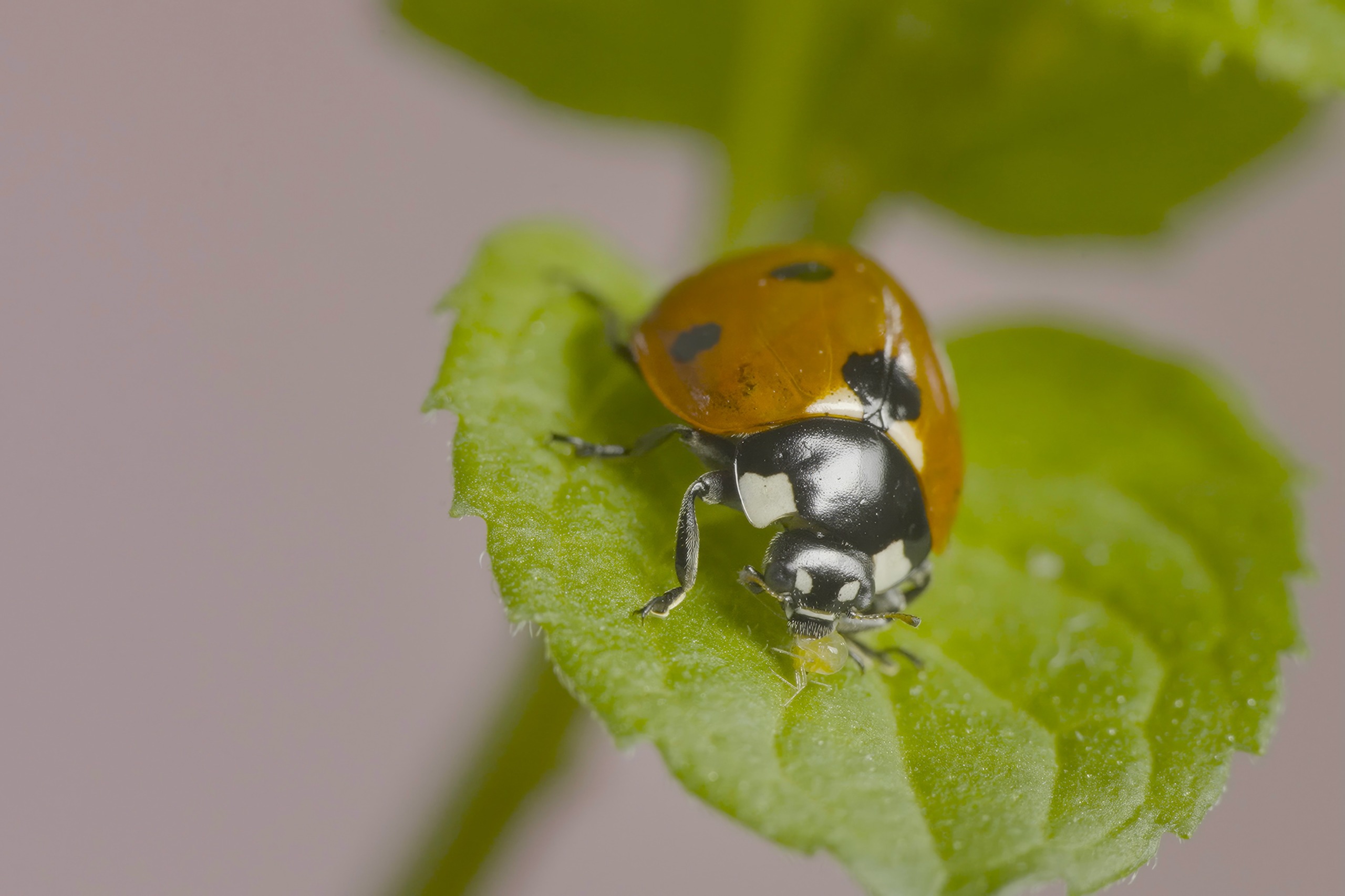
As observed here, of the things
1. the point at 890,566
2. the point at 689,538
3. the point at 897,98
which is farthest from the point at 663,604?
the point at 897,98

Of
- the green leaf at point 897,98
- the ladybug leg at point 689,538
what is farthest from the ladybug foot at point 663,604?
the green leaf at point 897,98

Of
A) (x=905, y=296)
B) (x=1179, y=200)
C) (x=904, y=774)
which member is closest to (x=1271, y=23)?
(x=905, y=296)

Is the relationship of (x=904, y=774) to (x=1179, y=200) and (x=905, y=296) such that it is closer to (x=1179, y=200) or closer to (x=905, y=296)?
(x=905, y=296)

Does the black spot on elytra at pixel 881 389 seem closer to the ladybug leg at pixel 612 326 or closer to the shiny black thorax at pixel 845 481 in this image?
the shiny black thorax at pixel 845 481

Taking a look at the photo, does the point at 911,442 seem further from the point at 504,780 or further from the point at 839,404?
the point at 504,780

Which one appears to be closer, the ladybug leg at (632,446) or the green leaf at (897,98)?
the ladybug leg at (632,446)
